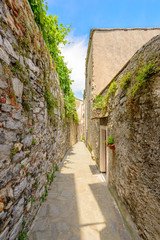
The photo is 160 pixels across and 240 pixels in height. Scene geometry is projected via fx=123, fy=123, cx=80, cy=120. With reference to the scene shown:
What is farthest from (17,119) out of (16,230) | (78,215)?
(78,215)

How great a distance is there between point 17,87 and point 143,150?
2.03 metres

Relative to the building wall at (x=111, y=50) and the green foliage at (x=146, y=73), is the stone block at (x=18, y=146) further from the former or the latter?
the building wall at (x=111, y=50)

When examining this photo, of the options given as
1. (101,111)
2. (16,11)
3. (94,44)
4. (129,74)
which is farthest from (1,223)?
(94,44)

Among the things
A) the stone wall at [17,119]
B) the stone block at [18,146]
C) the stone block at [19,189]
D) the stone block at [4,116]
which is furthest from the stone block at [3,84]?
the stone block at [19,189]

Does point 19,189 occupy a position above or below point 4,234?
above

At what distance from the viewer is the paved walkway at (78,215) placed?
211cm

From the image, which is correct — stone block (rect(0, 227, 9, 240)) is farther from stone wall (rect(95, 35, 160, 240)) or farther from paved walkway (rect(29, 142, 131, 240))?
stone wall (rect(95, 35, 160, 240))

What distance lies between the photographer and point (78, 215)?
2.59 meters

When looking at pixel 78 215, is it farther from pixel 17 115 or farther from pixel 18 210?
pixel 17 115

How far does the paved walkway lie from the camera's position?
83.1 inches

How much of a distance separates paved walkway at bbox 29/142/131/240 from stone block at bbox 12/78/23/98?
2298 millimetres

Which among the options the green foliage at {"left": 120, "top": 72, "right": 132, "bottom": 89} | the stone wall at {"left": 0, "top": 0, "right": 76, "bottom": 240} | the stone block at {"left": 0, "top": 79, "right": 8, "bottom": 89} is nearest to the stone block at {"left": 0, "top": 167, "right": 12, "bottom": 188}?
the stone wall at {"left": 0, "top": 0, "right": 76, "bottom": 240}

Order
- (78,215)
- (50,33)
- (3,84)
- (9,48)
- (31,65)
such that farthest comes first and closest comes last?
(50,33)
(78,215)
(31,65)
(9,48)
(3,84)

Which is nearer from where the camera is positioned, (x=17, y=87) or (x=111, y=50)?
(x=17, y=87)
